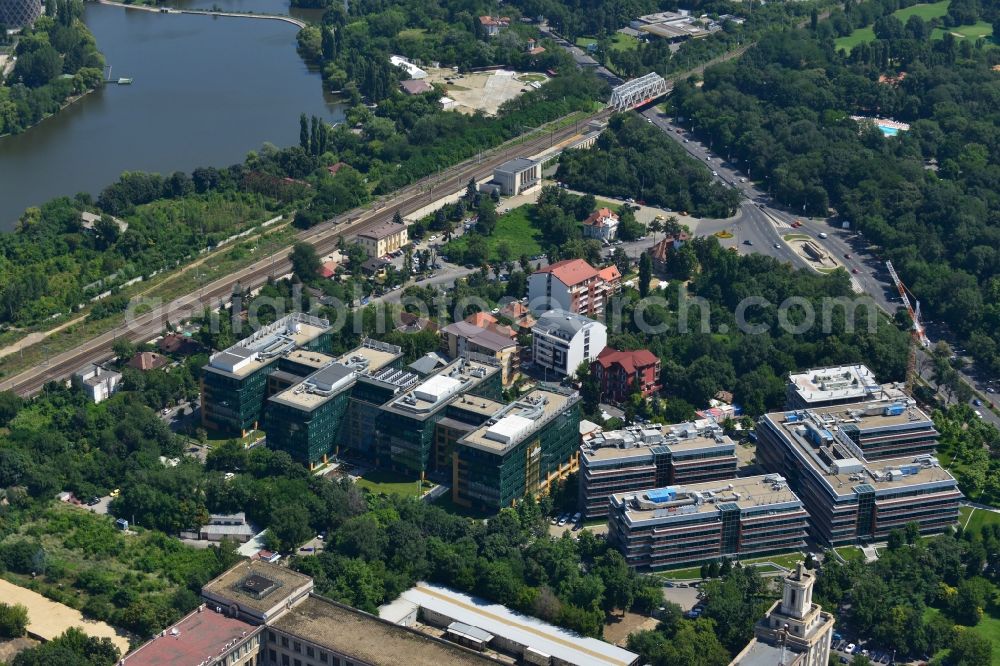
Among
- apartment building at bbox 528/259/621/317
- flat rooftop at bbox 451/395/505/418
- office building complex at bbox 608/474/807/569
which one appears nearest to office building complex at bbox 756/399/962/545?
office building complex at bbox 608/474/807/569

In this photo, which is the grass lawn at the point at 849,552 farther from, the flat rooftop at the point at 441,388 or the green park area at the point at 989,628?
the flat rooftop at the point at 441,388

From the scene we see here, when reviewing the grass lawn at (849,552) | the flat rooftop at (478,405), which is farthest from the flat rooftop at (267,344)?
the grass lawn at (849,552)

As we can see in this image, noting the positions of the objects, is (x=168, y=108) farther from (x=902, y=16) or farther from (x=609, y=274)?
(x=902, y=16)

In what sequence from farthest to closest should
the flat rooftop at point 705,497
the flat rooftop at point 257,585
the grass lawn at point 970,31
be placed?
the grass lawn at point 970,31 → the flat rooftop at point 705,497 → the flat rooftop at point 257,585

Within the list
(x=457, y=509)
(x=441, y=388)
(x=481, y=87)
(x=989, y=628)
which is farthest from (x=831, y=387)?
(x=481, y=87)

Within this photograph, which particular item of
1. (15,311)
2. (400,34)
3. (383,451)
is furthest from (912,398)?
(400,34)

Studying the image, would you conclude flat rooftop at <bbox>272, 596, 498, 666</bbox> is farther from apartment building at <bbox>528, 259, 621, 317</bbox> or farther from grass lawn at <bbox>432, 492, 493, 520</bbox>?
apartment building at <bbox>528, 259, 621, 317</bbox>

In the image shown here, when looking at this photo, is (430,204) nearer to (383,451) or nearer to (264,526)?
(383,451)
